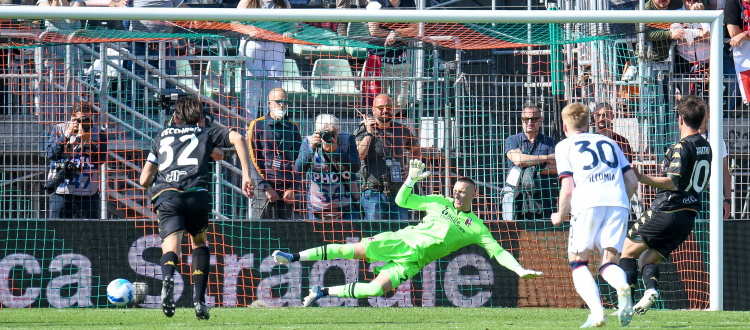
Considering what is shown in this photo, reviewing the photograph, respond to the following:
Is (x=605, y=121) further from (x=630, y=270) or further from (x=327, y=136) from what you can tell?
(x=327, y=136)

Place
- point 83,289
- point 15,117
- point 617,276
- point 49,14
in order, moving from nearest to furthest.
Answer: point 617,276 → point 49,14 → point 83,289 → point 15,117

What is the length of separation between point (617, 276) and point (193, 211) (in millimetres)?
3164

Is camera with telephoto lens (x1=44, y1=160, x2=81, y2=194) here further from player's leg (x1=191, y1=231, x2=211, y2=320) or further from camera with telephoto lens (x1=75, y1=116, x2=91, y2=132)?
player's leg (x1=191, y1=231, x2=211, y2=320)

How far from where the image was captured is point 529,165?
10195 millimetres

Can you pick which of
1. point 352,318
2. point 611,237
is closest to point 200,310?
point 352,318

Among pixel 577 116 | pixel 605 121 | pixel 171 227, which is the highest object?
pixel 605 121

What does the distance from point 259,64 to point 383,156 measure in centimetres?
192

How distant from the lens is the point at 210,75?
37.2 ft

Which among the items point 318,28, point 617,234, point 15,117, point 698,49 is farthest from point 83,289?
point 698,49

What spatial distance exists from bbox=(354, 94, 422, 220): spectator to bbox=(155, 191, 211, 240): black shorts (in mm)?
2925

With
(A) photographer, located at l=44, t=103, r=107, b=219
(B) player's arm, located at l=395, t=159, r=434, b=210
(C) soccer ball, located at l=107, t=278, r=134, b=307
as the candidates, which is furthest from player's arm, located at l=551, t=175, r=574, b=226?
(A) photographer, located at l=44, t=103, r=107, b=219

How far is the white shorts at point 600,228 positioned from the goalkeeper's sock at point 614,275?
15 centimetres

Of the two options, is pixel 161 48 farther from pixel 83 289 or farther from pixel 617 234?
pixel 617 234

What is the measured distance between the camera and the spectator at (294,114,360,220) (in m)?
10.2
